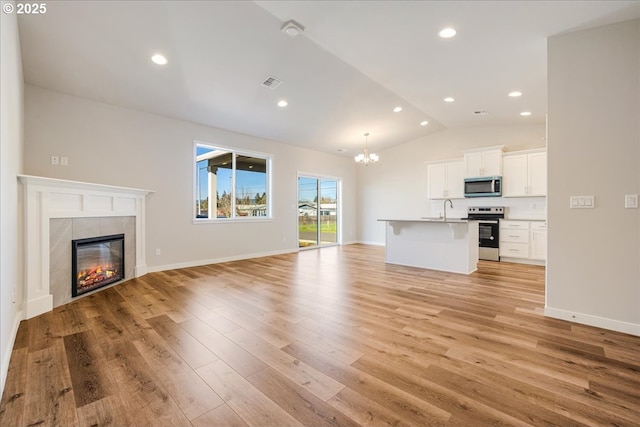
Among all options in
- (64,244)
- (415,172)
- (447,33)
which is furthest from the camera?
(415,172)

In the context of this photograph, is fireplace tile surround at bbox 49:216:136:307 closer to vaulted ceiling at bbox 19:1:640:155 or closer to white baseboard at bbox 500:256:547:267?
vaulted ceiling at bbox 19:1:640:155

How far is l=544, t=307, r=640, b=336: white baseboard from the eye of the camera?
100 inches

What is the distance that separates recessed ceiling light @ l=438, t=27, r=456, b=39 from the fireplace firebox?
494 cm

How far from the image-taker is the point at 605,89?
8.74 ft

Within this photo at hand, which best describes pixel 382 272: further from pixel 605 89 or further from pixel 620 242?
pixel 605 89

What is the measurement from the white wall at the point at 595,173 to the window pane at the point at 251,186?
5485mm

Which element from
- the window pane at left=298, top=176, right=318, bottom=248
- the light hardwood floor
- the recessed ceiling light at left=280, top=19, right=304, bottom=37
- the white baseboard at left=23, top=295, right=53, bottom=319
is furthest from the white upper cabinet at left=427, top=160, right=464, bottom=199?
the white baseboard at left=23, top=295, right=53, bottom=319

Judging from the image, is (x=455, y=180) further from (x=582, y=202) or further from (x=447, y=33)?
(x=447, y=33)

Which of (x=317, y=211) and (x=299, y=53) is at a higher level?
(x=299, y=53)

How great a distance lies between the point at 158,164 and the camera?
5016 millimetres

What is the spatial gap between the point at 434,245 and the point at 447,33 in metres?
3.33

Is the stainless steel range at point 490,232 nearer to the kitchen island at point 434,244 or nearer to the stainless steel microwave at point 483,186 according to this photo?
the stainless steel microwave at point 483,186

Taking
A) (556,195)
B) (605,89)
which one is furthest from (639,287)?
(605,89)

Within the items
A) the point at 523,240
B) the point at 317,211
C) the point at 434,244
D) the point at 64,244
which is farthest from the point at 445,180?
the point at 64,244
